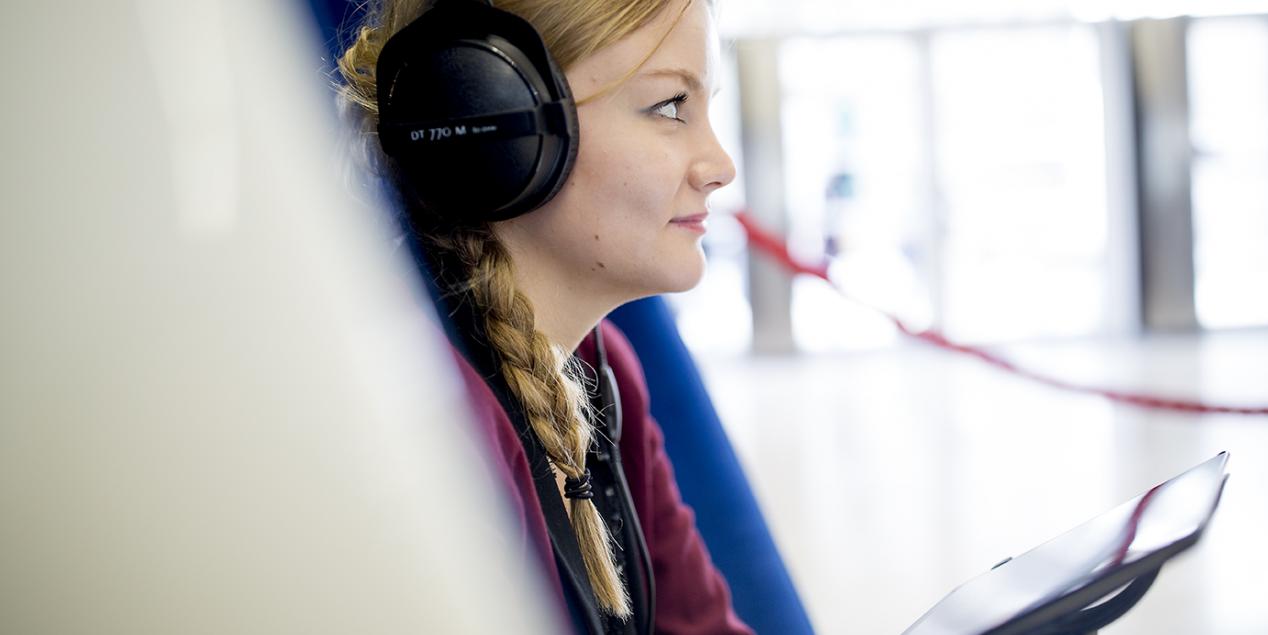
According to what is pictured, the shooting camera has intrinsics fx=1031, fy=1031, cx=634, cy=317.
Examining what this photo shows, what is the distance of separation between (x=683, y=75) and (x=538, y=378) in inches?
9.5

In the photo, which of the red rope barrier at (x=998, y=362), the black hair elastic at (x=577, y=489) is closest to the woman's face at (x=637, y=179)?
the black hair elastic at (x=577, y=489)

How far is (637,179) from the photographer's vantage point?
2.39 feet

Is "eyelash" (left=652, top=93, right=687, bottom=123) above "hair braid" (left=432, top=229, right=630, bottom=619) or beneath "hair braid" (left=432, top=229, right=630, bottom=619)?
above

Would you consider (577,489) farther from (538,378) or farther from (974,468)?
(974,468)

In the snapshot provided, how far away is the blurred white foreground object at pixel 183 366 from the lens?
286 millimetres

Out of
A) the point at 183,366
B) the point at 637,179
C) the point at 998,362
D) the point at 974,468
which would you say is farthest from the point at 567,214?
the point at 974,468

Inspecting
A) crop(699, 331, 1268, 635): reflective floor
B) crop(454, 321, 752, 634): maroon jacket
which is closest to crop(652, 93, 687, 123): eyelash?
crop(454, 321, 752, 634): maroon jacket

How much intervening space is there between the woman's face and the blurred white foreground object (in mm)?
435

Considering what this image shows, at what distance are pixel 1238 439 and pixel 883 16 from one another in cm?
353

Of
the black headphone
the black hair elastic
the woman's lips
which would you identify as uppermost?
the black headphone

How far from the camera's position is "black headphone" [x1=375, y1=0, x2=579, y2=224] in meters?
0.65

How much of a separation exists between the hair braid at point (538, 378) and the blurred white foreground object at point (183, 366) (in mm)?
410

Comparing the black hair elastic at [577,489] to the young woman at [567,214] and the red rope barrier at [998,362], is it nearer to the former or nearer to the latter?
the young woman at [567,214]

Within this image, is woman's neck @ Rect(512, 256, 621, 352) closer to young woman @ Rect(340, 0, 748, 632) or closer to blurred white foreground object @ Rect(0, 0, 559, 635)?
young woman @ Rect(340, 0, 748, 632)
